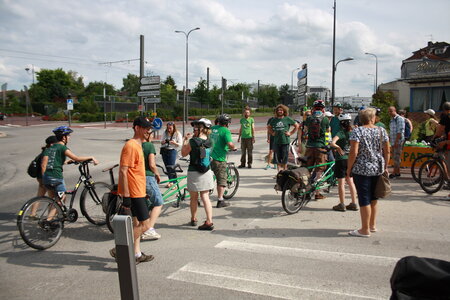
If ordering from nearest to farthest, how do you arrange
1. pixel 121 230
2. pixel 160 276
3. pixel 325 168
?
pixel 121 230 → pixel 160 276 → pixel 325 168

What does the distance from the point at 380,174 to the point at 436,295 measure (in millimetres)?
4001

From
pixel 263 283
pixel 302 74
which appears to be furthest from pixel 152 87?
pixel 263 283

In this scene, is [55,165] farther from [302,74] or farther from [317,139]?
[302,74]

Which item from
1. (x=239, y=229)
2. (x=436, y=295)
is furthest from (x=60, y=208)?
(x=436, y=295)

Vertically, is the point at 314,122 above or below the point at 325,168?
above

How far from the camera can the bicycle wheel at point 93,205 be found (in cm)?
596

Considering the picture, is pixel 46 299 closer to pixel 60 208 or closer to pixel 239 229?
pixel 60 208

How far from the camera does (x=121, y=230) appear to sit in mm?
2479

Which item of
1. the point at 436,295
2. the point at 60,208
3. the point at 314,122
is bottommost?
the point at 60,208

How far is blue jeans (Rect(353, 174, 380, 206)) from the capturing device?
535 cm

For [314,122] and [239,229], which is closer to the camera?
[239,229]

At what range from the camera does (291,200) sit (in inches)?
267

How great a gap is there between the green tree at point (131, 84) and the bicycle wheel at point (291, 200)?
81934 mm

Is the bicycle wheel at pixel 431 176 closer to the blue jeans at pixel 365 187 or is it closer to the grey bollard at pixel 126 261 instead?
the blue jeans at pixel 365 187
